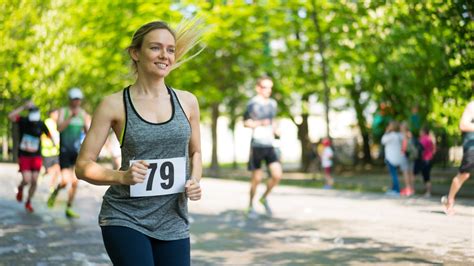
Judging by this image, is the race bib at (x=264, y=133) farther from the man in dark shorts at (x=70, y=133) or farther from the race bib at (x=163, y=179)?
the race bib at (x=163, y=179)

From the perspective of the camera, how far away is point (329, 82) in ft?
88.8

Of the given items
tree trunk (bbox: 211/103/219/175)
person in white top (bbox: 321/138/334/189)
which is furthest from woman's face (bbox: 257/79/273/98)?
tree trunk (bbox: 211/103/219/175)

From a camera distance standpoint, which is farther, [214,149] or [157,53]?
[214,149]

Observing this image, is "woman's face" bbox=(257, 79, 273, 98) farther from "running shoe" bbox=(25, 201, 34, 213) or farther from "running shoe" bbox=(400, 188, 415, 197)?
"running shoe" bbox=(400, 188, 415, 197)

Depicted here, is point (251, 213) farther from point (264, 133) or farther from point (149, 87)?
point (149, 87)

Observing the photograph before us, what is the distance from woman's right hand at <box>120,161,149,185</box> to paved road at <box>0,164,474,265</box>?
4207mm

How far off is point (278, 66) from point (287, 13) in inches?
104

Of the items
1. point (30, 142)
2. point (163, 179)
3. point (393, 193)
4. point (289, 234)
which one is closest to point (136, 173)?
point (163, 179)

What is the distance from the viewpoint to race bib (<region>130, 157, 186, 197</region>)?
3.70m

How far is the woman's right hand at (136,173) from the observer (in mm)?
3512

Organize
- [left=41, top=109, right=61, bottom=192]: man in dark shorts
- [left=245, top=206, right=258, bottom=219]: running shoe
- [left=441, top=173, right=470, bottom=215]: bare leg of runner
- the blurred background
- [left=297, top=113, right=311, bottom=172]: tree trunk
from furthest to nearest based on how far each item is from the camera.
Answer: [left=297, top=113, right=311, bottom=172]: tree trunk < the blurred background < [left=41, top=109, right=61, bottom=192]: man in dark shorts < [left=245, top=206, right=258, bottom=219]: running shoe < [left=441, top=173, right=470, bottom=215]: bare leg of runner

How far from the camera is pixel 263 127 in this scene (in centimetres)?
1188

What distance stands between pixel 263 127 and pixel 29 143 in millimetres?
3562

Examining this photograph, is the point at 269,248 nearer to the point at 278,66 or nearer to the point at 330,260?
the point at 330,260
